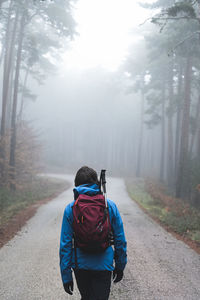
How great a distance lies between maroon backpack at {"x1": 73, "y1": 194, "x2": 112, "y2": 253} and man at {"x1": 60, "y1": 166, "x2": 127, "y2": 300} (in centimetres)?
9

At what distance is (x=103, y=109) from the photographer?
58500 millimetres

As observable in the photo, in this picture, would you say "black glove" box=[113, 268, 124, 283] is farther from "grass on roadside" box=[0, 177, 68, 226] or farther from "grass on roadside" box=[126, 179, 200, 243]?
"grass on roadside" box=[0, 177, 68, 226]

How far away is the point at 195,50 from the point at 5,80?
12.6 metres

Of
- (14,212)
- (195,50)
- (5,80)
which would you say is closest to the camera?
(14,212)

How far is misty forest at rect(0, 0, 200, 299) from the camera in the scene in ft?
47.0

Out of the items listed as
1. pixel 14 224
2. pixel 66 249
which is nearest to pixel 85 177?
pixel 66 249

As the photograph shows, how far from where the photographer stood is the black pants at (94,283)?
245cm

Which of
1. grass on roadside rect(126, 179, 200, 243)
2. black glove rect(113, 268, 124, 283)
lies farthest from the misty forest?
black glove rect(113, 268, 124, 283)

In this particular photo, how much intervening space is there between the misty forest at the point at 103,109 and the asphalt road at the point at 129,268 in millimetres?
385

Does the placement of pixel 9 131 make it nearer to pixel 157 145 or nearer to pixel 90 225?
pixel 90 225

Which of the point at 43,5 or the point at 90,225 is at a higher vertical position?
the point at 43,5

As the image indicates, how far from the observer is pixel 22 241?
691 centimetres

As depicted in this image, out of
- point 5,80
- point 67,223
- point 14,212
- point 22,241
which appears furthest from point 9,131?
point 67,223

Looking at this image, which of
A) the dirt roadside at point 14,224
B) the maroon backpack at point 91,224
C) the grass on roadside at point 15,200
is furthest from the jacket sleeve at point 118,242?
the grass on roadside at point 15,200
